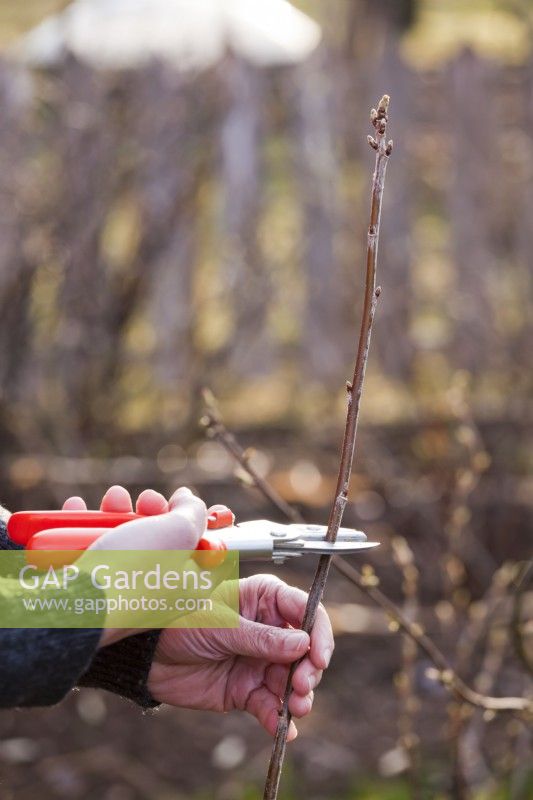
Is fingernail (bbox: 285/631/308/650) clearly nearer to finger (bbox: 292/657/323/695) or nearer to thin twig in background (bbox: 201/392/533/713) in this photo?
finger (bbox: 292/657/323/695)

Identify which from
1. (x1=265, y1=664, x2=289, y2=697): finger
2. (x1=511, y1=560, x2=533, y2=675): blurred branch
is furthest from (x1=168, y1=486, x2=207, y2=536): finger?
(x1=511, y1=560, x2=533, y2=675): blurred branch

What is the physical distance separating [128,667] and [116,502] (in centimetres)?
23

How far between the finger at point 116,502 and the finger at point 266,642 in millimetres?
218

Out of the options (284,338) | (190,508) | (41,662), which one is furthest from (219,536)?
(284,338)

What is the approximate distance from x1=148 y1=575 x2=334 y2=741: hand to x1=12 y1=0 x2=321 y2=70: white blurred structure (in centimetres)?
370

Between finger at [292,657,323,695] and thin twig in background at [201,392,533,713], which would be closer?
finger at [292,657,323,695]

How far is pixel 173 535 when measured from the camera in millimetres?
1327

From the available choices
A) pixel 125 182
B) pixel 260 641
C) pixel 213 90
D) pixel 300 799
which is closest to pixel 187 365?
pixel 125 182

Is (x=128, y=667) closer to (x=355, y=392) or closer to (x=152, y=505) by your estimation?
(x=152, y=505)

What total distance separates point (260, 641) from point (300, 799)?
1.75 meters

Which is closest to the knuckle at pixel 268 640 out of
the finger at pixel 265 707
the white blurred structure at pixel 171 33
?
the finger at pixel 265 707

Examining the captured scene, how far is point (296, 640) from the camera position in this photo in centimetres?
138

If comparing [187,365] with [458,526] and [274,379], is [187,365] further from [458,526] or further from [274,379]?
[458,526]

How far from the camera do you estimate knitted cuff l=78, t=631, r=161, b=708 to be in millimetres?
1492
